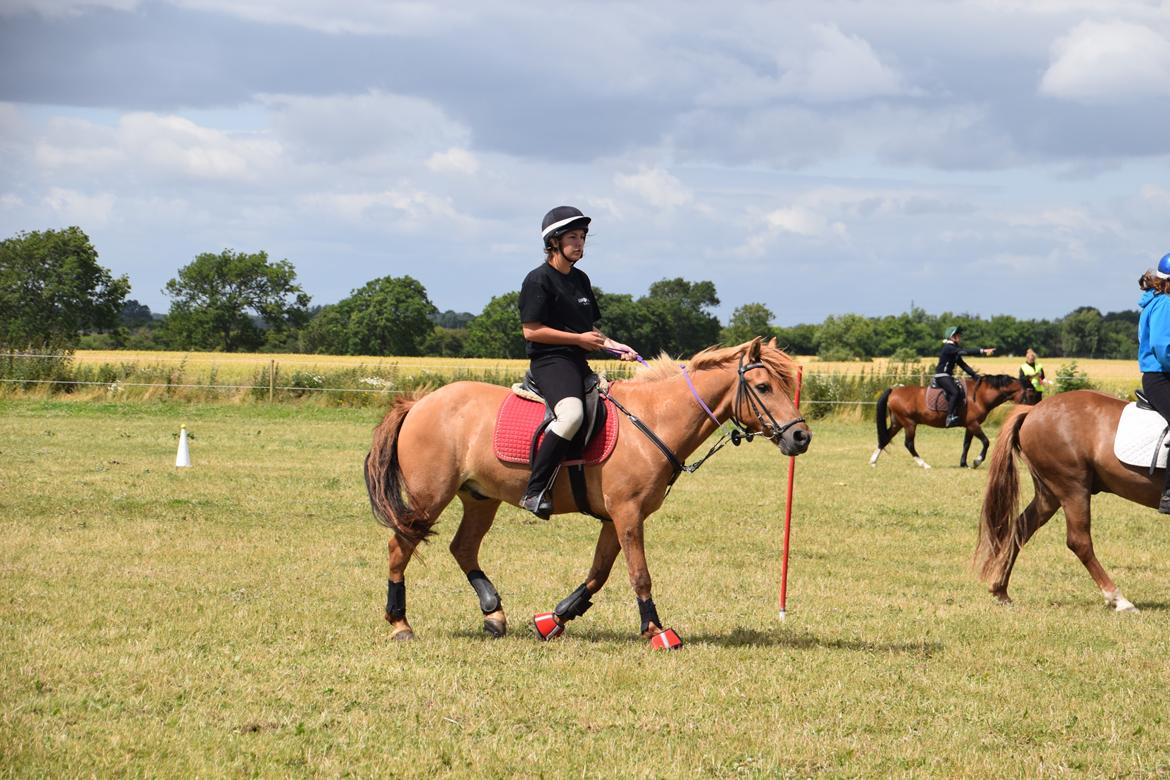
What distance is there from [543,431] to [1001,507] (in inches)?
193

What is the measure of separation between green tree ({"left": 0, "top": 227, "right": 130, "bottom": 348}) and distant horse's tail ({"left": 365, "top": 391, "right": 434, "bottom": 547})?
83041 millimetres

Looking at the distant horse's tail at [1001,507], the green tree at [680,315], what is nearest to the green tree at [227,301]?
the green tree at [680,315]

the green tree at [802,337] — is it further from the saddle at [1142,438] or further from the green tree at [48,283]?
the saddle at [1142,438]

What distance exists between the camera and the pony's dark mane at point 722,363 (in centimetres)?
832

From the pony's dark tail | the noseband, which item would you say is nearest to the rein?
the noseband

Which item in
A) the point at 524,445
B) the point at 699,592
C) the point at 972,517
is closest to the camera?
the point at 524,445

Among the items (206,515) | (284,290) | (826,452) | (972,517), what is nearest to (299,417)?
(826,452)

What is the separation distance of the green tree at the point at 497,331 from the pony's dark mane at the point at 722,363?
82343mm

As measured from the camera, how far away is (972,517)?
1602cm

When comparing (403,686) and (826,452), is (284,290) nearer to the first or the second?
(826,452)

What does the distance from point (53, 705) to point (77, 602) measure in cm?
297

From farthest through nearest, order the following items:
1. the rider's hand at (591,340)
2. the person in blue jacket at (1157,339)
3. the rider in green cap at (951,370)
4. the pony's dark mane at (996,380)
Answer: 1. the pony's dark mane at (996,380)
2. the rider in green cap at (951,370)
3. the person in blue jacket at (1157,339)
4. the rider's hand at (591,340)

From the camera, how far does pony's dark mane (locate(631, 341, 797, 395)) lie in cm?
832

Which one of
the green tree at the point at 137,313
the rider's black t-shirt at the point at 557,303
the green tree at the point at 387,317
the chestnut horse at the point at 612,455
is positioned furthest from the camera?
the green tree at the point at 137,313
